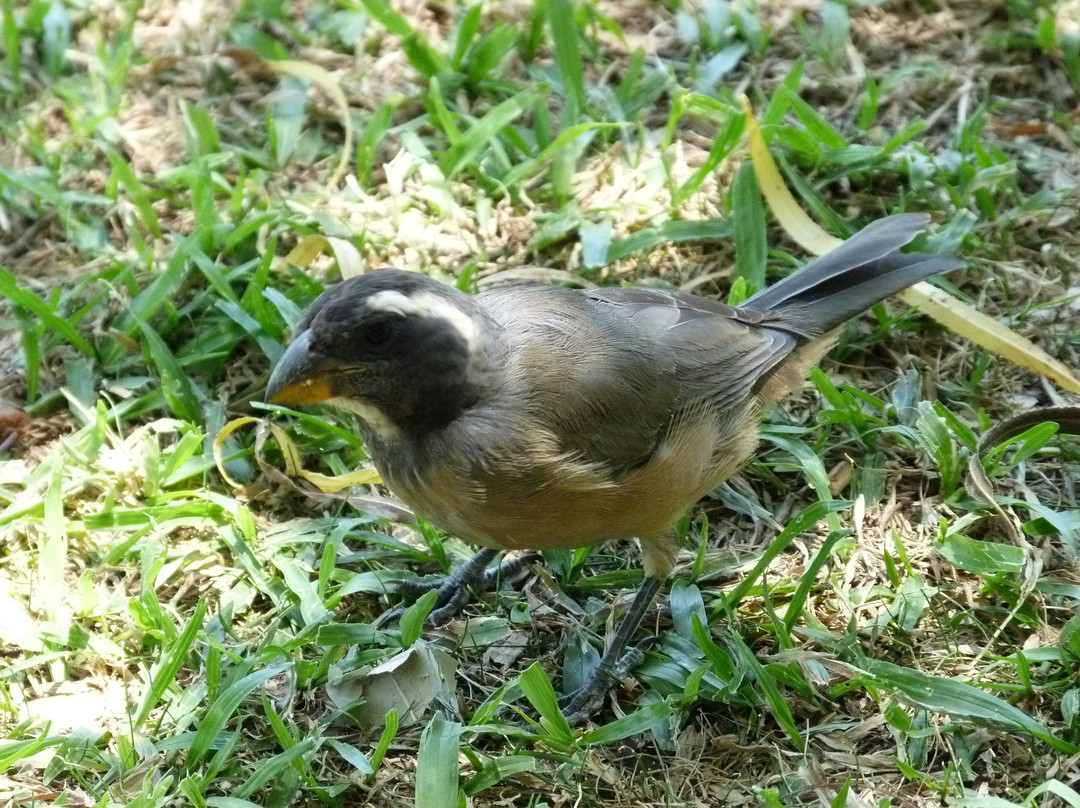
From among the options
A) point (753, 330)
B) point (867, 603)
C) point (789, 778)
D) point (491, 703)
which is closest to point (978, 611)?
point (867, 603)

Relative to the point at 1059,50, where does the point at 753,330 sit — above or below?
below

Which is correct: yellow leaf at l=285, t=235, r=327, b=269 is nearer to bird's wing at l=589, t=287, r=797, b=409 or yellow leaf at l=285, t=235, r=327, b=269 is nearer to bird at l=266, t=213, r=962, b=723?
bird at l=266, t=213, r=962, b=723

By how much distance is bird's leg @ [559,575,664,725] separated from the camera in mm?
4289

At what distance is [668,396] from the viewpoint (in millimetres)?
4418

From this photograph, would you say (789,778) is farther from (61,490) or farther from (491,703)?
(61,490)

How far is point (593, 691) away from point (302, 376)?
1.58m

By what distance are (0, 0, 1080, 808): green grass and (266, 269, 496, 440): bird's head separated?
79 cm

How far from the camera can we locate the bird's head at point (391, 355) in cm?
390

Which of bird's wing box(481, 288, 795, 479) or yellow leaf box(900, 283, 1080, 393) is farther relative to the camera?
yellow leaf box(900, 283, 1080, 393)

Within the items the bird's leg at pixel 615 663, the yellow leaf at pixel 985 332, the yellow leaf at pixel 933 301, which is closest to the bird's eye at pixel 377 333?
the bird's leg at pixel 615 663

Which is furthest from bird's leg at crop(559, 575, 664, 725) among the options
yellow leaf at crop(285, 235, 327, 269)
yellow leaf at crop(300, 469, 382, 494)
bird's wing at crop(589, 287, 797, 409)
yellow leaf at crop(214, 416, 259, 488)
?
yellow leaf at crop(285, 235, 327, 269)

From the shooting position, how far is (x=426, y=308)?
3957 millimetres

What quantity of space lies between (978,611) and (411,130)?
12.4 feet

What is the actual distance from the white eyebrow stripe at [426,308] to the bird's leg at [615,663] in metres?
1.21
